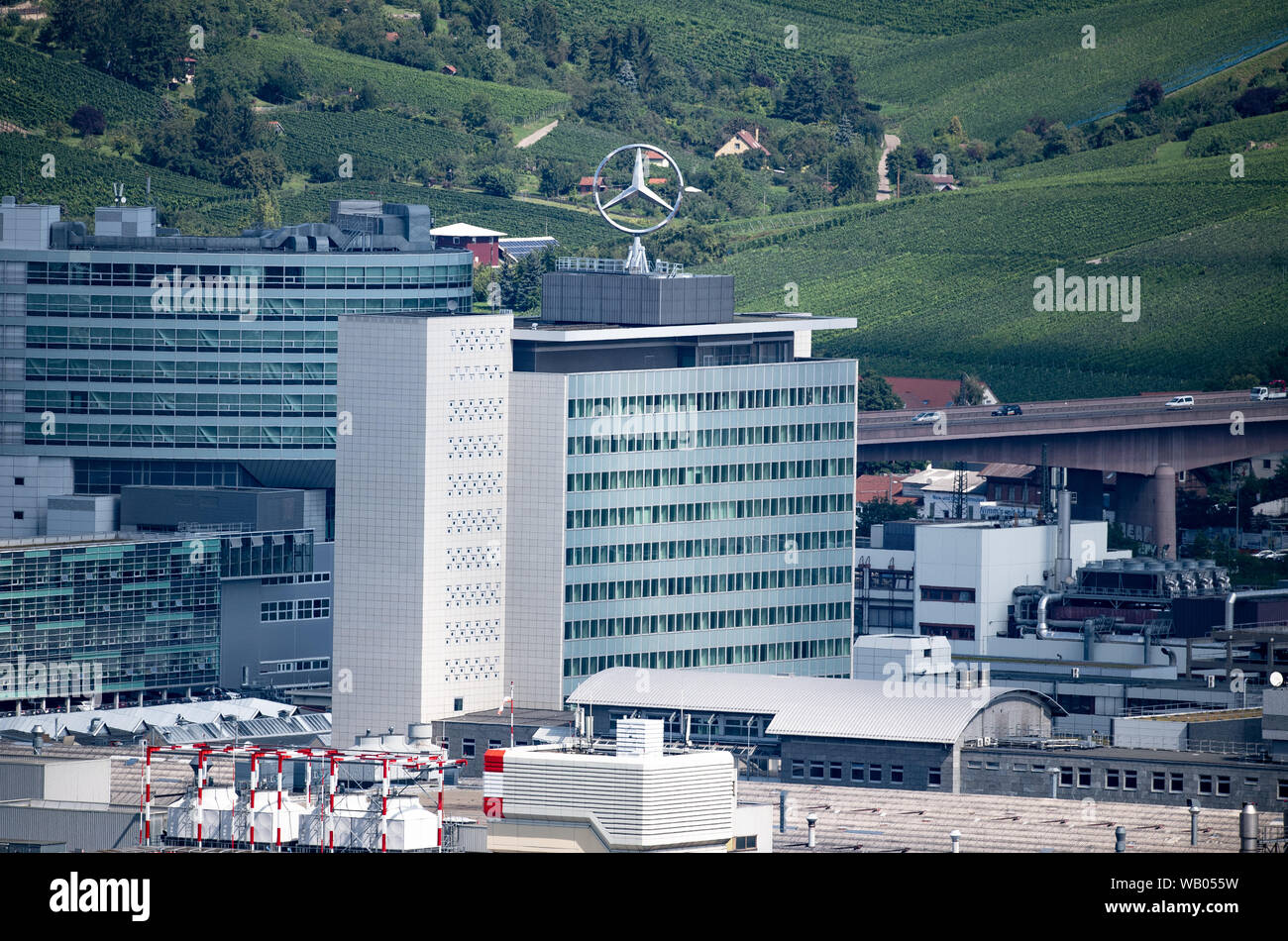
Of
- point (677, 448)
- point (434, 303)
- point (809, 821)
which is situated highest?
point (434, 303)

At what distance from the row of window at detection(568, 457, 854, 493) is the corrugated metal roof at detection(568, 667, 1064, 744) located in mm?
8895

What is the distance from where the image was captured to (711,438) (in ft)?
403

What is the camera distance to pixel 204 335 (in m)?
156

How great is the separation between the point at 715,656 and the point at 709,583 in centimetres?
332

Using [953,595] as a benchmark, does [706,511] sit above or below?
above

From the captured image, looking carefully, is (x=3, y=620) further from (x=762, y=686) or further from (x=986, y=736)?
(x=986, y=736)

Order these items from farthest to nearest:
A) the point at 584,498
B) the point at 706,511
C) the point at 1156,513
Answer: the point at 1156,513
the point at 706,511
the point at 584,498

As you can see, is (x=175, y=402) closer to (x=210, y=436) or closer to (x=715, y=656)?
(x=210, y=436)

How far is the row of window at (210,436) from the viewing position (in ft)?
509

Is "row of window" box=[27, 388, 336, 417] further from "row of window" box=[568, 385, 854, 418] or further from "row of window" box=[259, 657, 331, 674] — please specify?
"row of window" box=[568, 385, 854, 418]

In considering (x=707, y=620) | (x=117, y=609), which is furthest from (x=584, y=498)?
(x=117, y=609)

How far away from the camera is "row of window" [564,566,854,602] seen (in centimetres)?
11725

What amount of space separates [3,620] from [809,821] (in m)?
64.5
